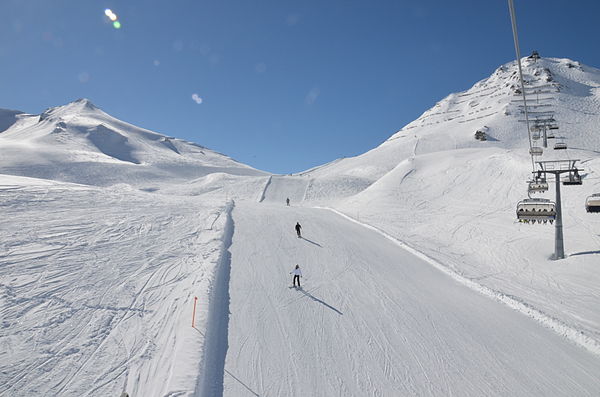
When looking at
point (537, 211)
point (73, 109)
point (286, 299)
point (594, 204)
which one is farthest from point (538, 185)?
point (73, 109)

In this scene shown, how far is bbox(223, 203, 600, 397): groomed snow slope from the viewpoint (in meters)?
8.03

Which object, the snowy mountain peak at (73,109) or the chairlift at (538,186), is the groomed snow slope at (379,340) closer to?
the chairlift at (538,186)

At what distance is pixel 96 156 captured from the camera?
89.2 metres

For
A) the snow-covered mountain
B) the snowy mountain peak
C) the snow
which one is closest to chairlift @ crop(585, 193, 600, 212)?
the snow

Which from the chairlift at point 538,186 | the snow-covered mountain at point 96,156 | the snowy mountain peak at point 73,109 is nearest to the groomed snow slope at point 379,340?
the chairlift at point 538,186

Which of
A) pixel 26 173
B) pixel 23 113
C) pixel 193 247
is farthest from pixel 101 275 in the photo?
pixel 23 113

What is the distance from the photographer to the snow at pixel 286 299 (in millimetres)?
8070

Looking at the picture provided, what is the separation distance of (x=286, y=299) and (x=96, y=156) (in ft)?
324

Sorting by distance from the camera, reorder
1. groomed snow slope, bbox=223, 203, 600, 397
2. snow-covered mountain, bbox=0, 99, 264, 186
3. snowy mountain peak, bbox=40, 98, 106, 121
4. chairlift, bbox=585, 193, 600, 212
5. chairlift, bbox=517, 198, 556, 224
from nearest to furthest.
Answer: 1. groomed snow slope, bbox=223, 203, 600, 397
2. chairlift, bbox=585, 193, 600, 212
3. chairlift, bbox=517, 198, 556, 224
4. snow-covered mountain, bbox=0, 99, 264, 186
5. snowy mountain peak, bbox=40, 98, 106, 121

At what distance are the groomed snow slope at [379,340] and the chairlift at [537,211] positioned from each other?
22.2 feet

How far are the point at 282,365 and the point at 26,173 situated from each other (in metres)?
89.0

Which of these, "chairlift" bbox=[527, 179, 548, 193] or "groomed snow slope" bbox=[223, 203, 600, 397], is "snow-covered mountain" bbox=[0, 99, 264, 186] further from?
"chairlift" bbox=[527, 179, 548, 193]

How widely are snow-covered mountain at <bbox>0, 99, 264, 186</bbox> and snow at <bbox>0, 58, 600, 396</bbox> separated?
54.9 meters

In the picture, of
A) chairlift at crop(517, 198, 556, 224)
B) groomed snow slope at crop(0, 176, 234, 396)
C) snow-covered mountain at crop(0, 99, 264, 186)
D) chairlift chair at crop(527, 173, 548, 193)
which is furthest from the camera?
snow-covered mountain at crop(0, 99, 264, 186)
